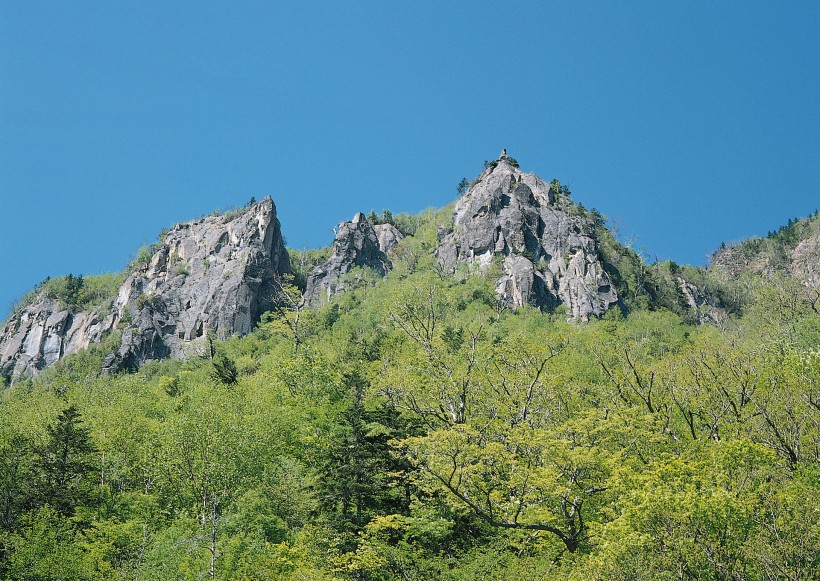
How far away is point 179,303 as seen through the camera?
118688 mm

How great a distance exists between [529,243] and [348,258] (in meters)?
34.6

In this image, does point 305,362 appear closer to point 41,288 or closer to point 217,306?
point 217,306

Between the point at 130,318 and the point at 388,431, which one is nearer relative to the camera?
the point at 388,431

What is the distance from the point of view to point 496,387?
34.2 metres

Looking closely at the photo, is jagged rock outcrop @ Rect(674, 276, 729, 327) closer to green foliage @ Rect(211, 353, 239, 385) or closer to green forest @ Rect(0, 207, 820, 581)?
green forest @ Rect(0, 207, 820, 581)

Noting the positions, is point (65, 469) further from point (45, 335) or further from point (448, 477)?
point (45, 335)

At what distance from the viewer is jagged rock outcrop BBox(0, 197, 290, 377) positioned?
4385 inches

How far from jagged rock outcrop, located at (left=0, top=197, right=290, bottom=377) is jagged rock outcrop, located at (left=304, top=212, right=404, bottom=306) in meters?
6.95

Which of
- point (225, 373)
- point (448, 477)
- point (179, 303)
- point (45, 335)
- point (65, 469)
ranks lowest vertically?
point (448, 477)

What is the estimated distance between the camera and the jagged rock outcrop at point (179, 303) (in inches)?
4385

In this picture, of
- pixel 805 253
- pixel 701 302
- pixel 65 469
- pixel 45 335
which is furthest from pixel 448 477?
pixel 805 253

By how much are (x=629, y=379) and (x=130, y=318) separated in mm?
100542

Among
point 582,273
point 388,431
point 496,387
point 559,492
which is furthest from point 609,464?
point 582,273

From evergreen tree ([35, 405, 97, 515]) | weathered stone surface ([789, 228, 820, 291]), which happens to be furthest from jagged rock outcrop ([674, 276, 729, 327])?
evergreen tree ([35, 405, 97, 515])
